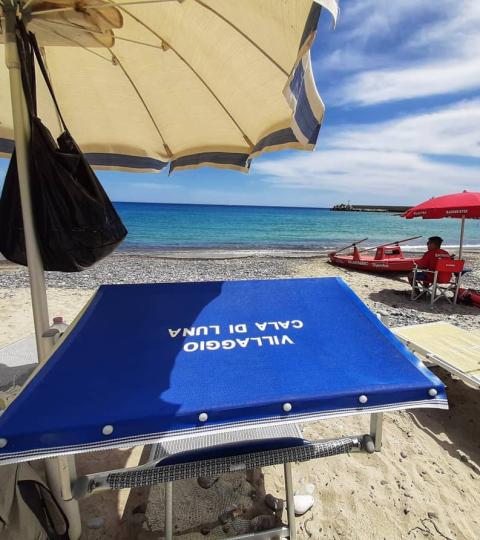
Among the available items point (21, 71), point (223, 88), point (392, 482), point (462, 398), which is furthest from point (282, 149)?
point (462, 398)

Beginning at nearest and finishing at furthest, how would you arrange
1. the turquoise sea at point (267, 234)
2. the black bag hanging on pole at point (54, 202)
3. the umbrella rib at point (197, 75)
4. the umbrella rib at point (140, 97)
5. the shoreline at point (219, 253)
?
the black bag hanging on pole at point (54, 202) → the umbrella rib at point (197, 75) → the umbrella rib at point (140, 97) → the shoreline at point (219, 253) → the turquoise sea at point (267, 234)

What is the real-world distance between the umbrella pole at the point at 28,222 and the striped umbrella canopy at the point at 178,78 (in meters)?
0.22

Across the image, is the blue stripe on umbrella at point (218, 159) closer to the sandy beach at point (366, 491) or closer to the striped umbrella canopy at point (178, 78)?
the striped umbrella canopy at point (178, 78)

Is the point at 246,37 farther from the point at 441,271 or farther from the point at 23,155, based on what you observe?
the point at 441,271

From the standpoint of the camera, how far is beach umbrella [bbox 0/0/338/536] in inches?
64.7

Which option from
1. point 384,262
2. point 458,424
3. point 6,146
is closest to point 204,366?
point 6,146

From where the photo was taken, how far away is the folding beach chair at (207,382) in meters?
1.28

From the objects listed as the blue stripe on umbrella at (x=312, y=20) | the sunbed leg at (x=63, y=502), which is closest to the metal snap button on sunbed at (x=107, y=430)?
the sunbed leg at (x=63, y=502)

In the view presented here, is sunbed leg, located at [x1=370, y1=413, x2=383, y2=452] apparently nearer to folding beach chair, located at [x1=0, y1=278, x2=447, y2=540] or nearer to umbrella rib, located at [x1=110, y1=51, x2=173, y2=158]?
folding beach chair, located at [x1=0, y1=278, x2=447, y2=540]

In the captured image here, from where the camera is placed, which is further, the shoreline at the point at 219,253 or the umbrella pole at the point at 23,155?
the shoreline at the point at 219,253

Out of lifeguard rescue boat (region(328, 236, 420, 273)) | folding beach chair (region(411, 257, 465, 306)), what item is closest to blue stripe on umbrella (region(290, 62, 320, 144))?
folding beach chair (region(411, 257, 465, 306))

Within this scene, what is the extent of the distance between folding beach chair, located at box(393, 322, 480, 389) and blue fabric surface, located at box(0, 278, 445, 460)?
2.17m

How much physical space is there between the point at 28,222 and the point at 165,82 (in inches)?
66.0

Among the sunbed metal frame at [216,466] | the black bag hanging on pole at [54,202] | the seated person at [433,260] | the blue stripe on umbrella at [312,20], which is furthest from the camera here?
the seated person at [433,260]
